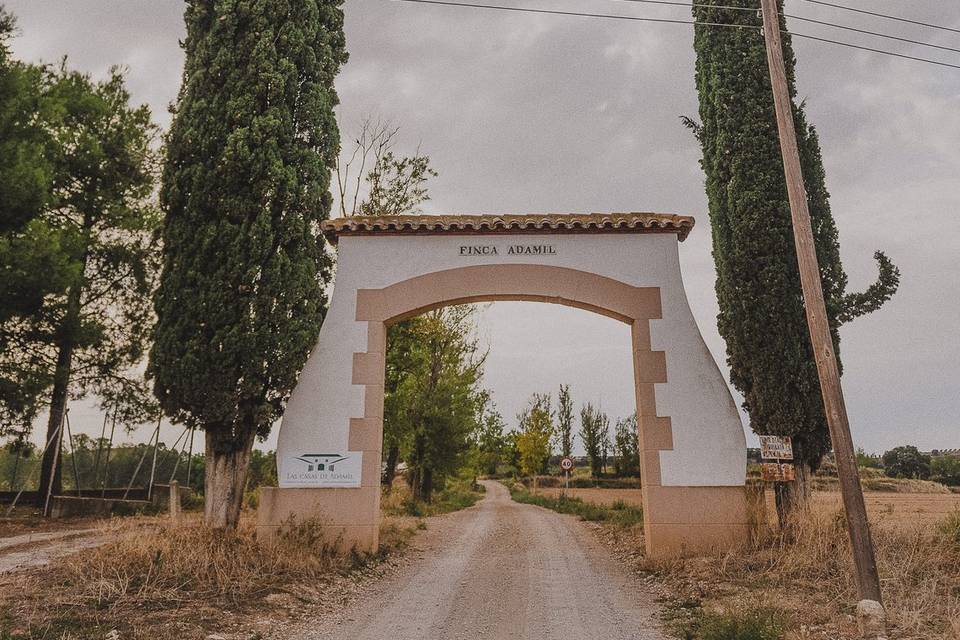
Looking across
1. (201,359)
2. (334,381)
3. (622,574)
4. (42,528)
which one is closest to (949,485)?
(622,574)

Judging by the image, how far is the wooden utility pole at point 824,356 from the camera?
5.73 meters

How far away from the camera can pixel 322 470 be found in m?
8.79

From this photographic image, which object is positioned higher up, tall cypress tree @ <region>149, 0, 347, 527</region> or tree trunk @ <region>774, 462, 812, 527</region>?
tall cypress tree @ <region>149, 0, 347, 527</region>

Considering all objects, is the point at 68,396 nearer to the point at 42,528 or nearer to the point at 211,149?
the point at 42,528

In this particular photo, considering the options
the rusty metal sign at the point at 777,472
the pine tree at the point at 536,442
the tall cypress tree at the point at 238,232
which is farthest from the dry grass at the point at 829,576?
the pine tree at the point at 536,442

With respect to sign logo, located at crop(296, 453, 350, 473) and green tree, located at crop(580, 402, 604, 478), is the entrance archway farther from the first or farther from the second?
green tree, located at crop(580, 402, 604, 478)

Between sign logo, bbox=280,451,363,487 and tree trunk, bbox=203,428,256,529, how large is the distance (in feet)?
2.18

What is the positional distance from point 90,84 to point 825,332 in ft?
65.2

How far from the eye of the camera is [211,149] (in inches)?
351

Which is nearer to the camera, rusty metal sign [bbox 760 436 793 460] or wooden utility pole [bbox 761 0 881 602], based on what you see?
wooden utility pole [bbox 761 0 881 602]

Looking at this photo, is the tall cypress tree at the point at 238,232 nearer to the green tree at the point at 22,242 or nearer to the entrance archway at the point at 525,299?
the entrance archway at the point at 525,299

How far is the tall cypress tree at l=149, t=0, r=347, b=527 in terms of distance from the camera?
832 cm

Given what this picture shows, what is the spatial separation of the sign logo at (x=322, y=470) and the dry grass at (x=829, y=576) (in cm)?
469

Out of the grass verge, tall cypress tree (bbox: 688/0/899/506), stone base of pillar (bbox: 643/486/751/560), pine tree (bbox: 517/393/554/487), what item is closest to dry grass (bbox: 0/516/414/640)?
stone base of pillar (bbox: 643/486/751/560)
